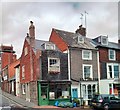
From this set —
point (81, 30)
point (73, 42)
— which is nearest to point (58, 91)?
point (73, 42)

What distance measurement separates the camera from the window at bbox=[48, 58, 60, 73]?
1050 inches

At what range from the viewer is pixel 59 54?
1087 inches

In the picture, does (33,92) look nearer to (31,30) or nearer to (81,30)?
(31,30)

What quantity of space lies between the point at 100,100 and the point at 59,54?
29.0ft

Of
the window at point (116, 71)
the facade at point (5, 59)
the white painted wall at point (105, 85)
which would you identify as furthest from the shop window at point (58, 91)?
the facade at point (5, 59)

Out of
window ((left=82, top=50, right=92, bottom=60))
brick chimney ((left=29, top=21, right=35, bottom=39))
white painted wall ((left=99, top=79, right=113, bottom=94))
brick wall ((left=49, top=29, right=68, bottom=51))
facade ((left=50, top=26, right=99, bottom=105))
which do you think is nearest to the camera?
facade ((left=50, top=26, right=99, bottom=105))

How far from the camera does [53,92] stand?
26.4 metres

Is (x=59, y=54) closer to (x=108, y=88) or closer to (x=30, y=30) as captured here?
(x=30, y=30)

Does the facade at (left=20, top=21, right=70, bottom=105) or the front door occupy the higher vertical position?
the facade at (left=20, top=21, right=70, bottom=105)

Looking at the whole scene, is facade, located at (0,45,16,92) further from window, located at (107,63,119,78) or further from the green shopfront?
the green shopfront

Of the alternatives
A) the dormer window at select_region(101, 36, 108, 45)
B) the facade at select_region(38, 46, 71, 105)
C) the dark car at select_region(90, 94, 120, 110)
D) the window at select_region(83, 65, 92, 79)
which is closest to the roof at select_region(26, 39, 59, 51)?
the facade at select_region(38, 46, 71, 105)

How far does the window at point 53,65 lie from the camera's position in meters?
26.7

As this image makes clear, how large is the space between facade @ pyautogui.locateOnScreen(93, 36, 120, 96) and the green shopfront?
5.15 m

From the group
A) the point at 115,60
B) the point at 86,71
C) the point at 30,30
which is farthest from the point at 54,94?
the point at 115,60
